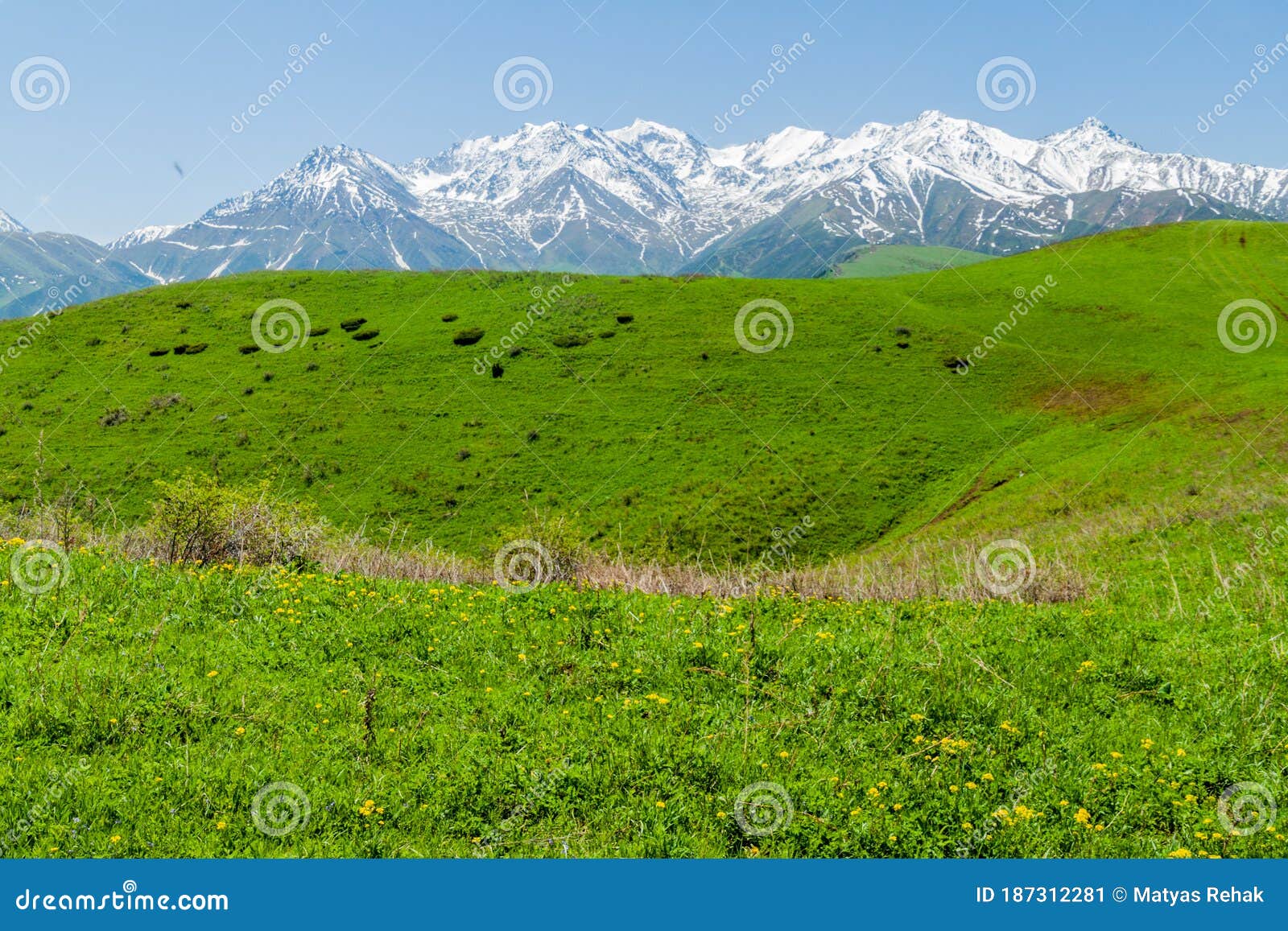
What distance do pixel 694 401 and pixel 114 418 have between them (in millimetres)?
45367

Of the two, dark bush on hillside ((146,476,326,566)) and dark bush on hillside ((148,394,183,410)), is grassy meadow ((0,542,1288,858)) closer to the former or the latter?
dark bush on hillside ((146,476,326,566))

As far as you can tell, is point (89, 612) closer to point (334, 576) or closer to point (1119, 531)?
point (334, 576)

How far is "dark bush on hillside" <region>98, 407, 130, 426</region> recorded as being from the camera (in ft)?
203

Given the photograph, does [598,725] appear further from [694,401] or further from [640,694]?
[694,401]

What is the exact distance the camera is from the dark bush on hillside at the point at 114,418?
61781mm

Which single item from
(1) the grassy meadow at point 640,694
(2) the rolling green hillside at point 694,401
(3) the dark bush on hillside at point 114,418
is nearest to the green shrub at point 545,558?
(1) the grassy meadow at point 640,694

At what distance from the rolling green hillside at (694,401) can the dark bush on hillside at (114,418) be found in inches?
14.5

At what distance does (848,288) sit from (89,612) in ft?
255

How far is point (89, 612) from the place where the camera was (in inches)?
361

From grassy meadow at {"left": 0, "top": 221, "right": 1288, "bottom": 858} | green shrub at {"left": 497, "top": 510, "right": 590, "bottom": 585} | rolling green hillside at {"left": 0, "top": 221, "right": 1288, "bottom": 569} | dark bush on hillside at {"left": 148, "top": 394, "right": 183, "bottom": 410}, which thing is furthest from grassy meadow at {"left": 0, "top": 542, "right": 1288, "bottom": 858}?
dark bush on hillside at {"left": 148, "top": 394, "right": 183, "bottom": 410}

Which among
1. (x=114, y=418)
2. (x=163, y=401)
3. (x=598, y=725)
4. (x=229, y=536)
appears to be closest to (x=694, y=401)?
(x=163, y=401)

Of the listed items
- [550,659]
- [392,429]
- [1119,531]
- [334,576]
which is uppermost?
[392,429]

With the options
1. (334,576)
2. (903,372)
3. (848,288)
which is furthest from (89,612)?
(848,288)

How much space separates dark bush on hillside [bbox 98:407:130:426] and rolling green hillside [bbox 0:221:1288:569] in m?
0.37
